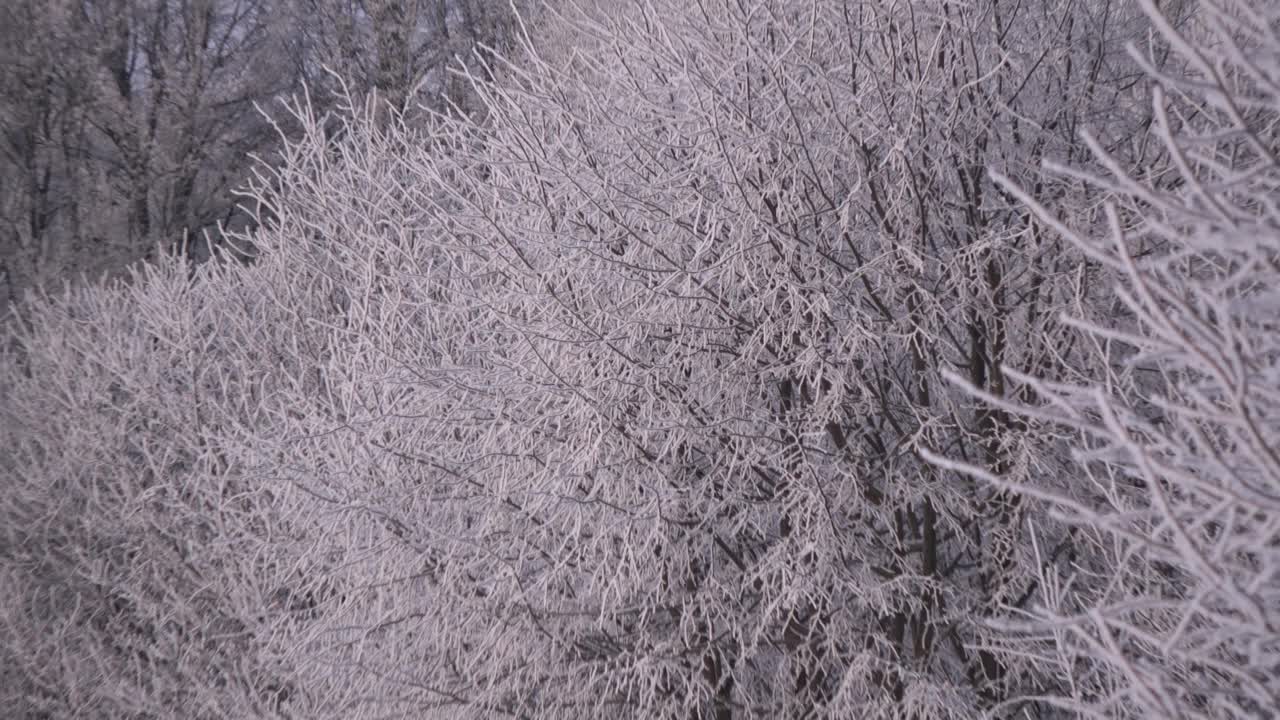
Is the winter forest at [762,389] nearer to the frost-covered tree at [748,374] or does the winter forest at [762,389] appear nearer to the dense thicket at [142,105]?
the frost-covered tree at [748,374]

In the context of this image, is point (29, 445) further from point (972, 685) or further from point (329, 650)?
point (972, 685)

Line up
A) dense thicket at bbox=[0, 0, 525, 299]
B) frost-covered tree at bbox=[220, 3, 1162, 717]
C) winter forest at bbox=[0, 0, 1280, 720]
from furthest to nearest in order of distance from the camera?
dense thicket at bbox=[0, 0, 525, 299] < frost-covered tree at bbox=[220, 3, 1162, 717] < winter forest at bbox=[0, 0, 1280, 720]

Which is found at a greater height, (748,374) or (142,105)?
(748,374)

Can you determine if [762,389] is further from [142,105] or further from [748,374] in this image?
[142,105]

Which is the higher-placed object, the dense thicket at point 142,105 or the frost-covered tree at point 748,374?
the frost-covered tree at point 748,374

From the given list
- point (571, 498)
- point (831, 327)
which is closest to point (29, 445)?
point (571, 498)

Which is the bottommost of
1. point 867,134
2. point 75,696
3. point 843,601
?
Answer: point 75,696

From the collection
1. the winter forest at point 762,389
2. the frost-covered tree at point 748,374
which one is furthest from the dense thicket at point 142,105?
the frost-covered tree at point 748,374

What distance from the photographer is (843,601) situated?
5.49 m

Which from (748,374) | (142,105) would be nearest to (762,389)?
(748,374)

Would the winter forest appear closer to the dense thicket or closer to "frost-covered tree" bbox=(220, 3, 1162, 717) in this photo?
"frost-covered tree" bbox=(220, 3, 1162, 717)

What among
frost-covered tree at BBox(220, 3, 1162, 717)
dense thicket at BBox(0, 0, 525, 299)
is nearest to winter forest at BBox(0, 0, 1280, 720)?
frost-covered tree at BBox(220, 3, 1162, 717)

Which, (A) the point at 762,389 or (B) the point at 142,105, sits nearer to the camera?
(A) the point at 762,389

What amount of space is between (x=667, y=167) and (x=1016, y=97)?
1.99 meters
